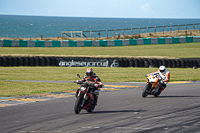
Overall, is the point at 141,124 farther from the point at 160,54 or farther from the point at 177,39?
the point at 177,39

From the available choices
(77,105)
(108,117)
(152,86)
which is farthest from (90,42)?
(108,117)

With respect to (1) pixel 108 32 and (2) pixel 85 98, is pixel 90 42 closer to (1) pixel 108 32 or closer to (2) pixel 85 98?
(2) pixel 85 98

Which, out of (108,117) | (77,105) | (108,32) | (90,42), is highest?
(108,32)

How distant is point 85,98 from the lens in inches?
410

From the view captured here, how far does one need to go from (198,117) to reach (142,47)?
107 ft

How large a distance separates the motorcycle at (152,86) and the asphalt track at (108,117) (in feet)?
3.55

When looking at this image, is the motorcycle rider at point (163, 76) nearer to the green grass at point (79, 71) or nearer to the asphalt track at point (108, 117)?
the asphalt track at point (108, 117)

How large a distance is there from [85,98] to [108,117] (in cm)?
104

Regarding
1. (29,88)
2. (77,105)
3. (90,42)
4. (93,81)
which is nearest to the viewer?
(77,105)

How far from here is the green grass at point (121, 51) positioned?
36500mm

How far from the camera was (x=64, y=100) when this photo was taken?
541 inches

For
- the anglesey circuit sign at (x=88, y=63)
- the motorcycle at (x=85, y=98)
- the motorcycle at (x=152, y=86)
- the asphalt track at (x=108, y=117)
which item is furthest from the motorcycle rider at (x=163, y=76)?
the anglesey circuit sign at (x=88, y=63)

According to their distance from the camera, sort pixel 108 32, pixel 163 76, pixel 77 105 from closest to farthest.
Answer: pixel 77 105, pixel 163 76, pixel 108 32

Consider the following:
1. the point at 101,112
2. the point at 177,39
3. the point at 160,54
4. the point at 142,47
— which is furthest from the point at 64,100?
the point at 177,39
